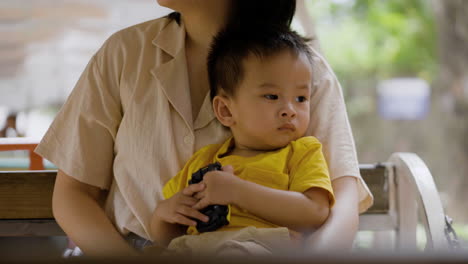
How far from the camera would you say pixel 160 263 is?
13.3 inches

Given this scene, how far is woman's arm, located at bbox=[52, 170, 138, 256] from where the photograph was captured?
1.38 metres

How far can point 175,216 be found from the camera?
123 centimetres

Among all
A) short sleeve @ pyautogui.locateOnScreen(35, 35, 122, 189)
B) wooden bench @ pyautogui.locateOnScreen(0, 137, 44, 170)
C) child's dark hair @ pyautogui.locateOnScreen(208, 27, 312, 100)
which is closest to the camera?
child's dark hair @ pyautogui.locateOnScreen(208, 27, 312, 100)

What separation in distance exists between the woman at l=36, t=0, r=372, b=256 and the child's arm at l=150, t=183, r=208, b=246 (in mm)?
102

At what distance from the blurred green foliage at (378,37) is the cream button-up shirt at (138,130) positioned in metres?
8.02

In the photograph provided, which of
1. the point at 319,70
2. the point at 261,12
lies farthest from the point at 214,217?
the point at 261,12

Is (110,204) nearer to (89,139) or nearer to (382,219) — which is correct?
(89,139)

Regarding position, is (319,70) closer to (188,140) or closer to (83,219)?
→ (188,140)

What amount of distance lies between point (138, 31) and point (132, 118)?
254 mm

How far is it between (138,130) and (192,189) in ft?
0.92

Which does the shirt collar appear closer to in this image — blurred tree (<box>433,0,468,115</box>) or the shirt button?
the shirt button

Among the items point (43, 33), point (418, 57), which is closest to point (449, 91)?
point (418, 57)

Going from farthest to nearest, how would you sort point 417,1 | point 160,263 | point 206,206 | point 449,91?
point 417,1 → point 449,91 → point 206,206 → point 160,263

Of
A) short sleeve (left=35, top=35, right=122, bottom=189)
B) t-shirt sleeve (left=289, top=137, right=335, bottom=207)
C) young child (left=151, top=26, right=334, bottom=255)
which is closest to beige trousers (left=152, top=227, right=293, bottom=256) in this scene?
young child (left=151, top=26, right=334, bottom=255)
